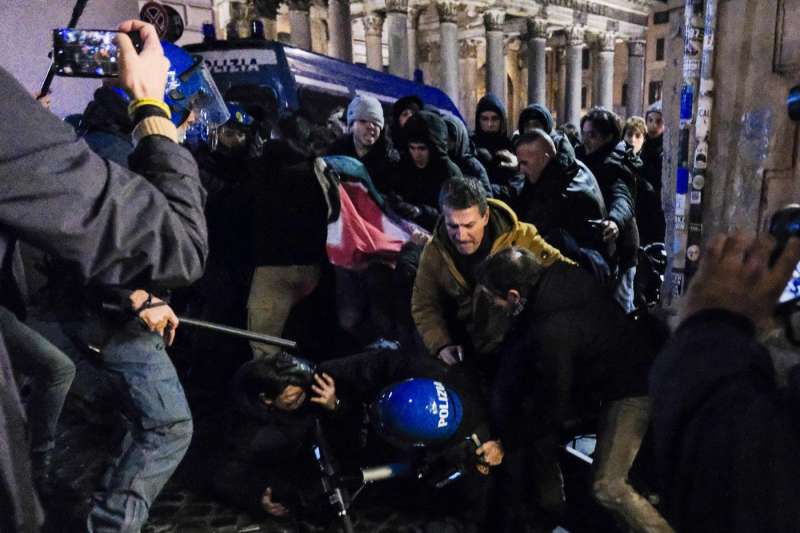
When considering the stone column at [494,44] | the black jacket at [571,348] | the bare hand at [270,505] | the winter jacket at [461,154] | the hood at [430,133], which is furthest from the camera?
the stone column at [494,44]

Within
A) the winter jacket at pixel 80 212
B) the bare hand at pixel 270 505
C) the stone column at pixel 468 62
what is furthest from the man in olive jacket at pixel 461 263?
the stone column at pixel 468 62

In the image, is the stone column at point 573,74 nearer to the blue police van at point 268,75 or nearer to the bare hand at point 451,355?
the blue police van at point 268,75

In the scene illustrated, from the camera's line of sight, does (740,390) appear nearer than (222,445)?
Yes

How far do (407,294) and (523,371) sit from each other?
1.40 metres

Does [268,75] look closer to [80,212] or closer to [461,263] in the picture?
[461,263]

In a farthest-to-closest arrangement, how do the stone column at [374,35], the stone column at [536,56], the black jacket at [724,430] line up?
the stone column at [536,56], the stone column at [374,35], the black jacket at [724,430]

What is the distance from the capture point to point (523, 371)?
108 inches

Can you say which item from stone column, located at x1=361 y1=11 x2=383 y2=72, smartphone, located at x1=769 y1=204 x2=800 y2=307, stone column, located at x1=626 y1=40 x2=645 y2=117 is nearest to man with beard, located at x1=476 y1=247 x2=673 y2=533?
smartphone, located at x1=769 y1=204 x2=800 y2=307

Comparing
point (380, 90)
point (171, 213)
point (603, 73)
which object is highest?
point (171, 213)

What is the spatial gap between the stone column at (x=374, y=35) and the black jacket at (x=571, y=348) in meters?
21.2

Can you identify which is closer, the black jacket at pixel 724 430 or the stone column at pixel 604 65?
the black jacket at pixel 724 430

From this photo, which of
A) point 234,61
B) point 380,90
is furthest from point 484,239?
point 380,90

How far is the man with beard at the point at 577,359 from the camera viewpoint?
8.43 ft

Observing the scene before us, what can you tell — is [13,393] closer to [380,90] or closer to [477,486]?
[477,486]
